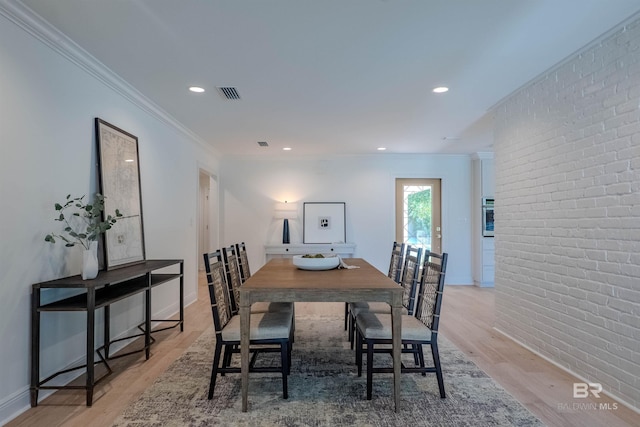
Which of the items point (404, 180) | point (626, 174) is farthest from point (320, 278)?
point (404, 180)

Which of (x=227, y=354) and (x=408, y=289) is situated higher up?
(x=408, y=289)

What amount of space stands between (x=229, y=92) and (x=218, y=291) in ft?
6.40

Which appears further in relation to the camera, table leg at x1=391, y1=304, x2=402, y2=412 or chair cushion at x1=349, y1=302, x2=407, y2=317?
chair cushion at x1=349, y1=302, x2=407, y2=317

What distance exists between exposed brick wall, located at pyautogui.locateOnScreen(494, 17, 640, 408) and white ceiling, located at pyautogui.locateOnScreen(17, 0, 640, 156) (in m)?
0.29

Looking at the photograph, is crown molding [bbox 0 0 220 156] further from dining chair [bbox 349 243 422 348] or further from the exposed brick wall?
the exposed brick wall

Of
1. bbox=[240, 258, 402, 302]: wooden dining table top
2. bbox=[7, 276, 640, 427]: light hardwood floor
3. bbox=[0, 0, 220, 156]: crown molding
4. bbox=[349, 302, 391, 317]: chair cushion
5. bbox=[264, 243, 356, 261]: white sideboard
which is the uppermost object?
bbox=[0, 0, 220, 156]: crown molding

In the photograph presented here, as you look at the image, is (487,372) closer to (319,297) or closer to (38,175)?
(319,297)

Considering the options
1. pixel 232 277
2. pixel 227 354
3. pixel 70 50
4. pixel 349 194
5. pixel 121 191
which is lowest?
pixel 227 354

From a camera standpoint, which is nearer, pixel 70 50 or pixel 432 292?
pixel 432 292

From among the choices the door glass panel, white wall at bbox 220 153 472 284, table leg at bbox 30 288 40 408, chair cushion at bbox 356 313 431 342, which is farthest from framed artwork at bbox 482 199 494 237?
table leg at bbox 30 288 40 408

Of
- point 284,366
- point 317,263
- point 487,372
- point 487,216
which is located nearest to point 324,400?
point 284,366

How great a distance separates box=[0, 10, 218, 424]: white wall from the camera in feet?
6.22

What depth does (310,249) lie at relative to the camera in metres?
5.72

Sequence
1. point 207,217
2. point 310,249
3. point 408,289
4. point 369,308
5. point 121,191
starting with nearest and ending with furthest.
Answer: point 408,289 < point 369,308 < point 121,191 < point 310,249 < point 207,217
